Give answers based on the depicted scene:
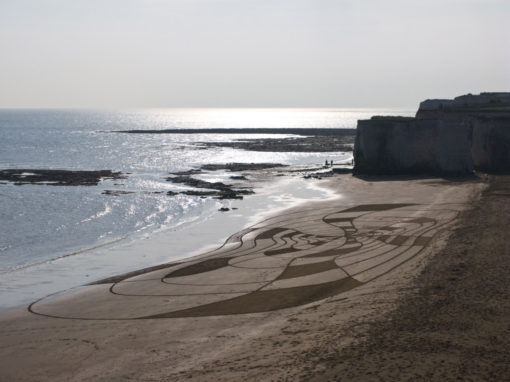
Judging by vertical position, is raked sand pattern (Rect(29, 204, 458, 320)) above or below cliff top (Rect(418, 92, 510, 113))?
below

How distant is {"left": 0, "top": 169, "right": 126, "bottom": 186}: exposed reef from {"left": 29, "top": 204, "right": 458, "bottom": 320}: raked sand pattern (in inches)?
1309

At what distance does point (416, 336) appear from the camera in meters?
13.6

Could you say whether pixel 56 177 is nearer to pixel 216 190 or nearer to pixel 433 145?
pixel 216 190

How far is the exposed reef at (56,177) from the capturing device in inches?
2424

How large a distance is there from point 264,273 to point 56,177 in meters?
47.7

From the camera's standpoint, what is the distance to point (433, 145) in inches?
2186

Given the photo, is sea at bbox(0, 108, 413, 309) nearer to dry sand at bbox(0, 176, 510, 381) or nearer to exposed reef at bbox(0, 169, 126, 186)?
exposed reef at bbox(0, 169, 126, 186)

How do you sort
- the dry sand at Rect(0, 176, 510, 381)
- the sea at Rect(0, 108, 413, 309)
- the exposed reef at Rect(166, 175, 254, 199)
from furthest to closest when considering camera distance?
the exposed reef at Rect(166, 175, 254, 199) < the sea at Rect(0, 108, 413, 309) < the dry sand at Rect(0, 176, 510, 381)

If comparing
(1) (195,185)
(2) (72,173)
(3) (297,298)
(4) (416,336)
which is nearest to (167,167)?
(2) (72,173)

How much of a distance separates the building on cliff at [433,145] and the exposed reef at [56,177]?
2847 cm

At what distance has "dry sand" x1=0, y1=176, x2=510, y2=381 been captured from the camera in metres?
12.8

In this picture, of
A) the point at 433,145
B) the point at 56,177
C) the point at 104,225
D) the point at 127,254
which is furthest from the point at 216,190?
the point at 127,254

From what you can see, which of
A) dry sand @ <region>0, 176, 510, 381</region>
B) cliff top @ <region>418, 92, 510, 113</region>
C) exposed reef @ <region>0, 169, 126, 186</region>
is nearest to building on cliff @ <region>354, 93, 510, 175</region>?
cliff top @ <region>418, 92, 510, 113</region>

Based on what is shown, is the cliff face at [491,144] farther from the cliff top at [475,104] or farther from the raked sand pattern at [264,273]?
the raked sand pattern at [264,273]
